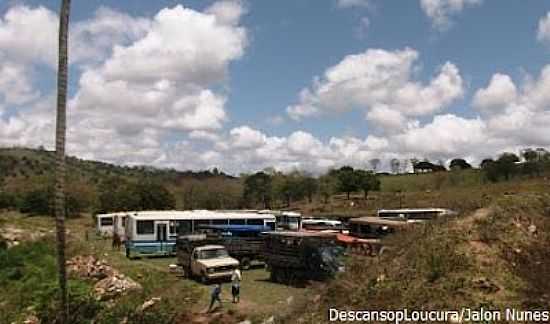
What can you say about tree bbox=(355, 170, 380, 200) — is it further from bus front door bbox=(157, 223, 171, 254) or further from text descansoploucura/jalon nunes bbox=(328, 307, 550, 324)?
text descansoploucura/jalon nunes bbox=(328, 307, 550, 324)

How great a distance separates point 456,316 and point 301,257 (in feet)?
40.1

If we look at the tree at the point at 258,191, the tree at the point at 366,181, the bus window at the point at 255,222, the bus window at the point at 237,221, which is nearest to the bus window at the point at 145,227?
the bus window at the point at 237,221

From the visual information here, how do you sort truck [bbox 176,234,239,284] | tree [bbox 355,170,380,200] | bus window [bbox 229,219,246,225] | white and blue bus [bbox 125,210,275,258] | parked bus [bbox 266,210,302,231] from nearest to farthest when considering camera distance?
truck [bbox 176,234,239,284], white and blue bus [bbox 125,210,275,258], bus window [bbox 229,219,246,225], parked bus [bbox 266,210,302,231], tree [bbox 355,170,380,200]

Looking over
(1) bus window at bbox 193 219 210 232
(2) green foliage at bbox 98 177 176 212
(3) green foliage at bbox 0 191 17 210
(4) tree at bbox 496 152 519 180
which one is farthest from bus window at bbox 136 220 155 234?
(4) tree at bbox 496 152 519 180

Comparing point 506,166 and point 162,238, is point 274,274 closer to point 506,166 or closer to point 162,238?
point 162,238

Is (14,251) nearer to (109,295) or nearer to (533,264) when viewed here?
(109,295)

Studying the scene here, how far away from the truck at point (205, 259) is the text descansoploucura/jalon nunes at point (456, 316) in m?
13.4

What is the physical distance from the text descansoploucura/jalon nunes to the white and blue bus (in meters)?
27.5

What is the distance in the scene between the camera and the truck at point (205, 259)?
92.4ft

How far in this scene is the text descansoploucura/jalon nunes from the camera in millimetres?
13578

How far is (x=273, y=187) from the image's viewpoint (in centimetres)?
10469

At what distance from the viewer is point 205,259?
94.9ft

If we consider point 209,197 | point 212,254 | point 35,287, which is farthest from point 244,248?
point 209,197

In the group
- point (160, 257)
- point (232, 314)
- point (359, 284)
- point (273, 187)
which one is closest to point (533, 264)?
point (359, 284)
